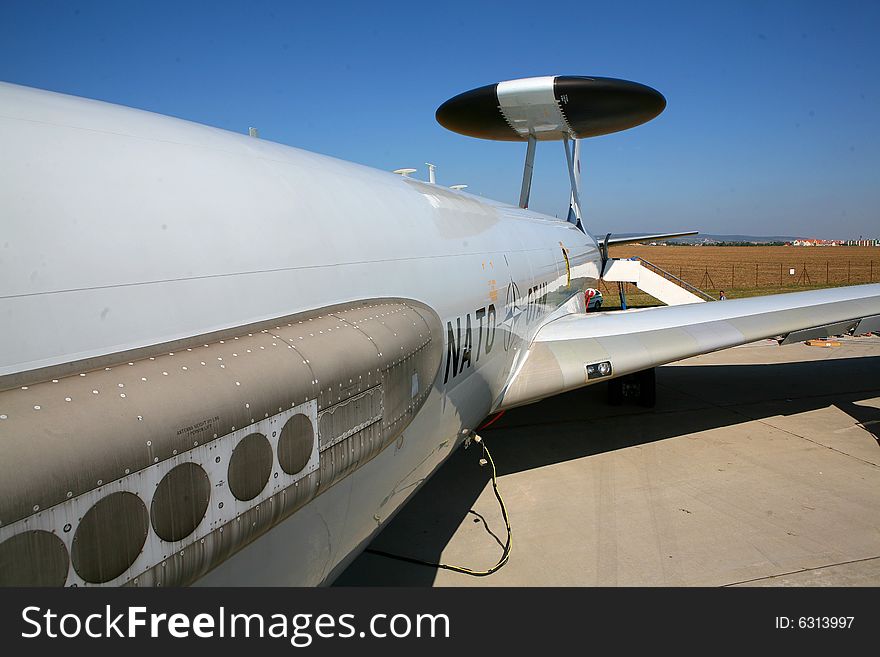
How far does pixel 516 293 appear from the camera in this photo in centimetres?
647

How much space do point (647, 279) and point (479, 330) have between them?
1486 centimetres

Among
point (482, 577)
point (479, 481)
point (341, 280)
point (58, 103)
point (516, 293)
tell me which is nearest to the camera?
point (58, 103)

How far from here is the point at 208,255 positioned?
2.31 metres

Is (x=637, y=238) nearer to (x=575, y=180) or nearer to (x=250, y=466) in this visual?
(x=575, y=180)

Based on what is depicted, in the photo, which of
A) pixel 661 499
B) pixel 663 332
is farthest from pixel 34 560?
pixel 663 332

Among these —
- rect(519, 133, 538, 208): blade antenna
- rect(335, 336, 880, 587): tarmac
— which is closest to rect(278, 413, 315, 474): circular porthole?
rect(335, 336, 880, 587): tarmac

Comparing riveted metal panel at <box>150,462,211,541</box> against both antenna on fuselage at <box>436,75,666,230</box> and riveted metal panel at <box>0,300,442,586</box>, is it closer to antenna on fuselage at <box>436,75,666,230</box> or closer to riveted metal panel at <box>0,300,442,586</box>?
riveted metal panel at <box>0,300,442,586</box>

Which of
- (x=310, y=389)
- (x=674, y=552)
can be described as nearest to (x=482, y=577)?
(x=674, y=552)

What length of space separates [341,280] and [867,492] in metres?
6.27

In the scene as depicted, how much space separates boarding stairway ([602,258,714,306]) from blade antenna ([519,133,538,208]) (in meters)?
4.04

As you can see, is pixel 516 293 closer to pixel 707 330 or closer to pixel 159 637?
pixel 707 330

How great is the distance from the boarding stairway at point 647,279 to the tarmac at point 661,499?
7.59 m

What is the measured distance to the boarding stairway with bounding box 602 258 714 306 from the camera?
17.9 m

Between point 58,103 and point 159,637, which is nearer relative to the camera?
point 159,637
